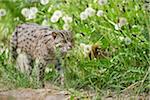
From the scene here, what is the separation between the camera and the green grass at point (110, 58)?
301cm

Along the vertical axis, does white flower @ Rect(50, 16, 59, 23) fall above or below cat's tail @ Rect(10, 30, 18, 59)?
above

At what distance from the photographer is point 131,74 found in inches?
120

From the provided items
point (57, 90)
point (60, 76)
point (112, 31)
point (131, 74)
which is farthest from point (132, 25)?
point (57, 90)

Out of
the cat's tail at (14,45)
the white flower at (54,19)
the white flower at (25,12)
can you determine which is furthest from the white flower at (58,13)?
the cat's tail at (14,45)

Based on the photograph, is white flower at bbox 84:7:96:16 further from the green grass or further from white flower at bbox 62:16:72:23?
white flower at bbox 62:16:72:23

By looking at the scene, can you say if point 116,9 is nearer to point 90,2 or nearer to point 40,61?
point 90,2

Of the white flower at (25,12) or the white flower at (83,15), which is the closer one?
the white flower at (83,15)

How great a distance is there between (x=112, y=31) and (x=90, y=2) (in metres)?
0.50

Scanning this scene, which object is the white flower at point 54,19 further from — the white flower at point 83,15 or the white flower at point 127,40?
the white flower at point 127,40

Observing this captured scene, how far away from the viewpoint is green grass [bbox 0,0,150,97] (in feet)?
9.88

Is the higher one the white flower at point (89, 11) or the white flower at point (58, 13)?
the white flower at point (58, 13)

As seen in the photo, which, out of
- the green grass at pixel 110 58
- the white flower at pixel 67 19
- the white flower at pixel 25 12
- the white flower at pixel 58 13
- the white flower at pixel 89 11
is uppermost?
the white flower at pixel 25 12

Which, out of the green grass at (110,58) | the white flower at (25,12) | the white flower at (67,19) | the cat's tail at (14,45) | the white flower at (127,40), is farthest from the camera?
the white flower at (25,12)

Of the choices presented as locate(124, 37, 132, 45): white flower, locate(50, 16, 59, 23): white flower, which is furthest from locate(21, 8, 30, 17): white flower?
locate(124, 37, 132, 45): white flower
